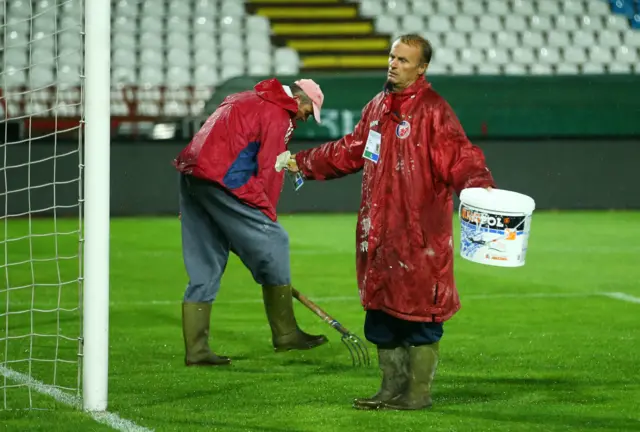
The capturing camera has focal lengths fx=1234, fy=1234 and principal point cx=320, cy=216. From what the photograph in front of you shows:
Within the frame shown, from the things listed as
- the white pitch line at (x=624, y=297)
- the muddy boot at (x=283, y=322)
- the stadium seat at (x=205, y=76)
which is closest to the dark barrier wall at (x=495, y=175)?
the stadium seat at (x=205, y=76)

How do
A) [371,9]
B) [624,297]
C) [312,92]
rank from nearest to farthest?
[312,92] → [624,297] → [371,9]

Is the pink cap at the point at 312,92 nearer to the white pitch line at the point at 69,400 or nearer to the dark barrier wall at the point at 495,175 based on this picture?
the white pitch line at the point at 69,400

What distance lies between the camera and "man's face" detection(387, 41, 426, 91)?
227 inches

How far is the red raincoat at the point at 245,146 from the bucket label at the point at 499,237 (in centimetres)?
202

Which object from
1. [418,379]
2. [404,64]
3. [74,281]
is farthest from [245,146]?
[418,379]

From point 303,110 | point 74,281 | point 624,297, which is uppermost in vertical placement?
point 303,110

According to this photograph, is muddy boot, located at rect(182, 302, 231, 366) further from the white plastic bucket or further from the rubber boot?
the white plastic bucket

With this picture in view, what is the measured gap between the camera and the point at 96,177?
555 cm

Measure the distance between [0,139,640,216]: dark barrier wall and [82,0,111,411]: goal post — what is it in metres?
12.7

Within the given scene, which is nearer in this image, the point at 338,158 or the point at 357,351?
the point at 338,158

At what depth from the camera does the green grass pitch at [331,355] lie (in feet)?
18.8

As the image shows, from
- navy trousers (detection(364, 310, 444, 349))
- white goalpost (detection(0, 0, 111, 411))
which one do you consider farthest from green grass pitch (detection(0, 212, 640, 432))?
navy trousers (detection(364, 310, 444, 349))

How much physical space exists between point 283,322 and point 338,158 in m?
1.86

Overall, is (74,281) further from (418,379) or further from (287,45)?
(287,45)
